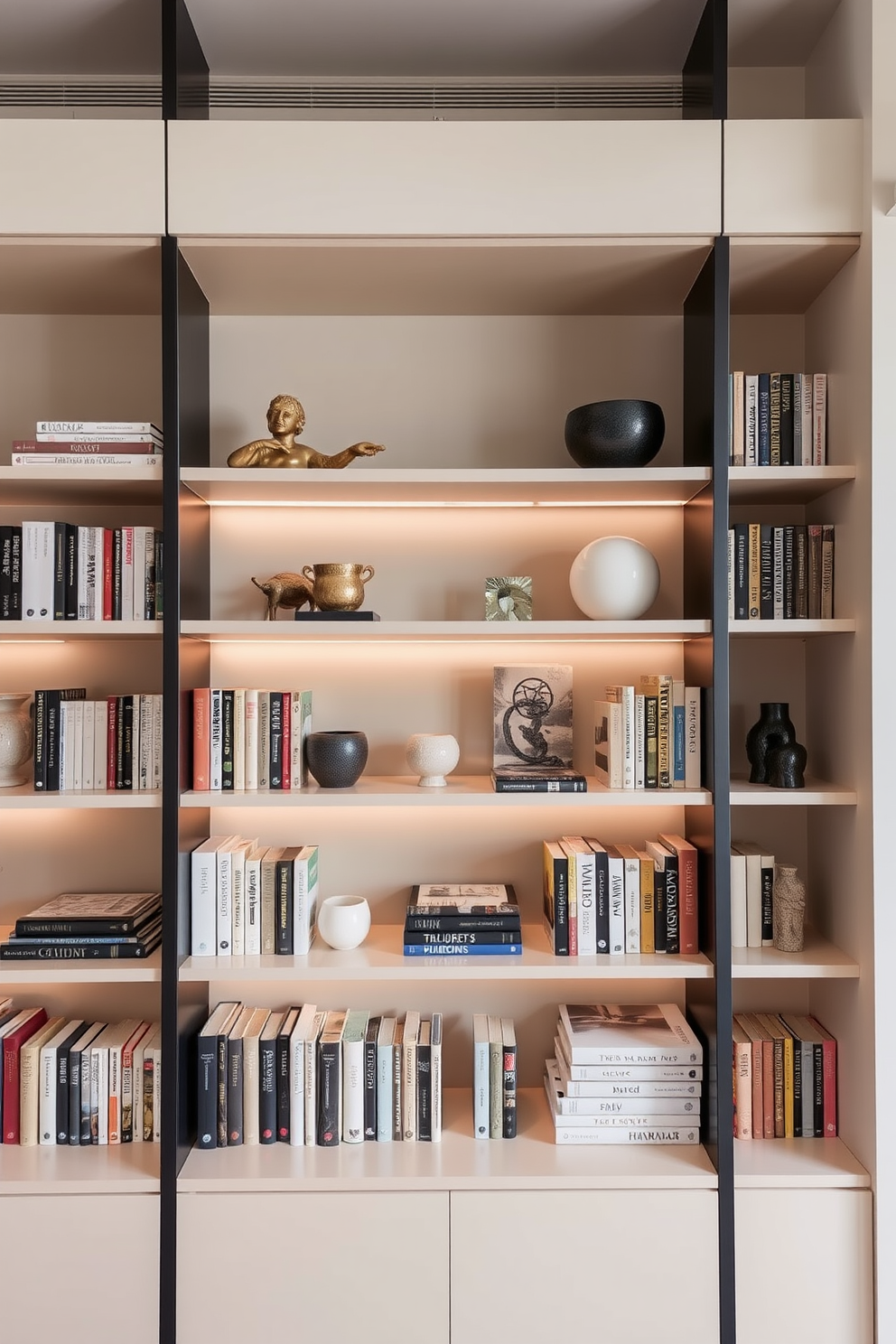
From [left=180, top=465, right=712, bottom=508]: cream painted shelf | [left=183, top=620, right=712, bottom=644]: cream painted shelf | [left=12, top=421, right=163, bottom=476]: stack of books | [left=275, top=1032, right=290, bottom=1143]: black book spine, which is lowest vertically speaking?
→ [left=275, top=1032, right=290, bottom=1143]: black book spine

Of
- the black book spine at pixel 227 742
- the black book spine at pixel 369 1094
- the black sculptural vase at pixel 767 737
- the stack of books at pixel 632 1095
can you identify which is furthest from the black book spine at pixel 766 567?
the black book spine at pixel 369 1094

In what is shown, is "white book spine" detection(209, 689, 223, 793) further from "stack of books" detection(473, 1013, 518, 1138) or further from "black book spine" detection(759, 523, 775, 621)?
"black book spine" detection(759, 523, 775, 621)

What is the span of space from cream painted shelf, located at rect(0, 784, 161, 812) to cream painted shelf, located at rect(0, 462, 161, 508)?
668mm

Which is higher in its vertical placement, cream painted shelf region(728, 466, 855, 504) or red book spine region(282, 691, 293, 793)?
cream painted shelf region(728, 466, 855, 504)

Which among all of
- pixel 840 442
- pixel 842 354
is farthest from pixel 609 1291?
pixel 842 354

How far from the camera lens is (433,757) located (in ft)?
6.40

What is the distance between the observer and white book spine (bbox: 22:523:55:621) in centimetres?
188

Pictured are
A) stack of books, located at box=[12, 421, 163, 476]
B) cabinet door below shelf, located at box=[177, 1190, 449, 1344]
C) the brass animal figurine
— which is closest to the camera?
cabinet door below shelf, located at box=[177, 1190, 449, 1344]

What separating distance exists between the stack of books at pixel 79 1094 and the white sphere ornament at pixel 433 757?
838 mm

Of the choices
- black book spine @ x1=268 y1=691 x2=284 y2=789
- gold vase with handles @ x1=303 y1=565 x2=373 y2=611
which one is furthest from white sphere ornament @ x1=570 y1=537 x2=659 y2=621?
black book spine @ x1=268 y1=691 x2=284 y2=789

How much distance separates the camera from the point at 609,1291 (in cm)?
175

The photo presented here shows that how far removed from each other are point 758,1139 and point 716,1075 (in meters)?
0.24

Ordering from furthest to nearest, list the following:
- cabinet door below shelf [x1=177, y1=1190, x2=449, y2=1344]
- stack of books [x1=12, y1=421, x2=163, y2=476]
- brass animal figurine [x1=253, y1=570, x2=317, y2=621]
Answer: brass animal figurine [x1=253, y1=570, x2=317, y2=621] < stack of books [x1=12, y1=421, x2=163, y2=476] < cabinet door below shelf [x1=177, y1=1190, x2=449, y2=1344]

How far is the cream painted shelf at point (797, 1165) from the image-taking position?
176 cm
